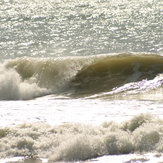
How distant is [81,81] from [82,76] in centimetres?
31

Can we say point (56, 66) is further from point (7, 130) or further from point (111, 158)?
point (111, 158)

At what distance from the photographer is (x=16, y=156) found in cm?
246

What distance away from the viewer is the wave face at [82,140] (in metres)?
2.43

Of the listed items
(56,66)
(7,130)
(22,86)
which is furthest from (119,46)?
(7,130)

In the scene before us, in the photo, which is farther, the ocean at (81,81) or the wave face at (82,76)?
the wave face at (82,76)

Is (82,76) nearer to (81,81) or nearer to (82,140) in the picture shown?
(81,81)

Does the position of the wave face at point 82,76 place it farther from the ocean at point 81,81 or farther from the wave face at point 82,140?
the wave face at point 82,140

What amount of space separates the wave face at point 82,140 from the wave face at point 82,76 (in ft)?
11.1

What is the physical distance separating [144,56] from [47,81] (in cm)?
325

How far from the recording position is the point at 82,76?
7.66 meters

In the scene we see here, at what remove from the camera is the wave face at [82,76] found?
6664 millimetres

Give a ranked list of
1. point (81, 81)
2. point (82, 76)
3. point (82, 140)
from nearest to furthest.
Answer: point (82, 140) < point (81, 81) < point (82, 76)

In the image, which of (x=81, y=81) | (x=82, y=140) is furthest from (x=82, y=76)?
(x=82, y=140)

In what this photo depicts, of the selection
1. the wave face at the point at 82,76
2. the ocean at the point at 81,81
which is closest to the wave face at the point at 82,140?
the ocean at the point at 81,81
